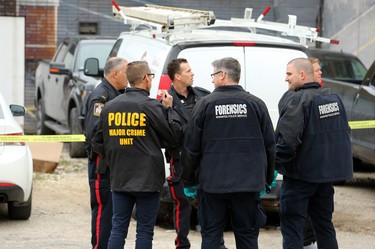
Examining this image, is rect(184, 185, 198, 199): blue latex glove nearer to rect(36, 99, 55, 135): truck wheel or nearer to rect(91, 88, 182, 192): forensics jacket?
rect(91, 88, 182, 192): forensics jacket

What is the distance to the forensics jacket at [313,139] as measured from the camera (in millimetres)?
7926

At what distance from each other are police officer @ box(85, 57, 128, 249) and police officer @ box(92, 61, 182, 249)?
0.46 meters

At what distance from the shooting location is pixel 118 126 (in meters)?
7.73

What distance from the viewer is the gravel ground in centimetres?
973

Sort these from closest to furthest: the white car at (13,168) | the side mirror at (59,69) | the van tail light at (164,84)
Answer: the van tail light at (164,84) < the white car at (13,168) < the side mirror at (59,69)

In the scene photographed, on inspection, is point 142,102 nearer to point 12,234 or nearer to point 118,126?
point 118,126

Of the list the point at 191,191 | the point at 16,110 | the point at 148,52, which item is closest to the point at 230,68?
the point at 191,191

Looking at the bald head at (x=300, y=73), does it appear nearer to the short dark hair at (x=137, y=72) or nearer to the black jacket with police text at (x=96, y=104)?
the short dark hair at (x=137, y=72)

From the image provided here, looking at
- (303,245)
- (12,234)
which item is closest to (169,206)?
(12,234)

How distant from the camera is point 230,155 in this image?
7398mm

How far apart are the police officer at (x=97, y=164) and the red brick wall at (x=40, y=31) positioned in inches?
430

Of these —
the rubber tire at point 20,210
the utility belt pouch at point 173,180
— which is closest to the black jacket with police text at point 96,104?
the utility belt pouch at point 173,180

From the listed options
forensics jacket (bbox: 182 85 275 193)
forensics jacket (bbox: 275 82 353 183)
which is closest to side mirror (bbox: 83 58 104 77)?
forensics jacket (bbox: 275 82 353 183)

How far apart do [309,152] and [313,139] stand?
111 millimetres
